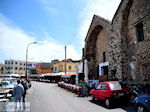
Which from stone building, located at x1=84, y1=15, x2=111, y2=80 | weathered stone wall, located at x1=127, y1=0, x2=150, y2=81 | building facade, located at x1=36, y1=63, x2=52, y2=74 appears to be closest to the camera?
weathered stone wall, located at x1=127, y1=0, x2=150, y2=81

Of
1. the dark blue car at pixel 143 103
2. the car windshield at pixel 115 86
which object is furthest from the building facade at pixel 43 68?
the dark blue car at pixel 143 103

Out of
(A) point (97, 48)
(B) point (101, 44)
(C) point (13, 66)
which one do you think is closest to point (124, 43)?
(B) point (101, 44)

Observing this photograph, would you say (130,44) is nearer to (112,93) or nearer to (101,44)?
(112,93)

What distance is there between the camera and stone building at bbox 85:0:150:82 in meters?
11.1

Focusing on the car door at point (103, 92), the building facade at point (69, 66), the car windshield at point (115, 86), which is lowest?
the car door at point (103, 92)

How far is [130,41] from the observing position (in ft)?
43.3

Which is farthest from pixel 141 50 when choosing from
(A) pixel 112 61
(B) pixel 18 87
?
(B) pixel 18 87

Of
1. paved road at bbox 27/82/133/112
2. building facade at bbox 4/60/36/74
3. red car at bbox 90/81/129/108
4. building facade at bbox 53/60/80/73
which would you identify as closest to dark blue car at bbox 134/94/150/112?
paved road at bbox 27/82/133/112

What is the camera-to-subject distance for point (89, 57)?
71.5 feet

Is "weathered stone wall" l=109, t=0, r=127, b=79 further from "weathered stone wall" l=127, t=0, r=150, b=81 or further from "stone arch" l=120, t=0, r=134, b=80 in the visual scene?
"weathered stone wall" l=127, t=0, r=150, b=81

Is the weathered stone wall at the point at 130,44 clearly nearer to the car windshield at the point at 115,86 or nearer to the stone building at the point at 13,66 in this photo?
the car windshield at the point at 115,86

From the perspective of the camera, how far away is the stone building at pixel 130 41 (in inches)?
437

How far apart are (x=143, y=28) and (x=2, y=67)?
87368 millimetres

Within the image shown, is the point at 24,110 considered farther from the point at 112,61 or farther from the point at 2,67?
the point at 2,67
